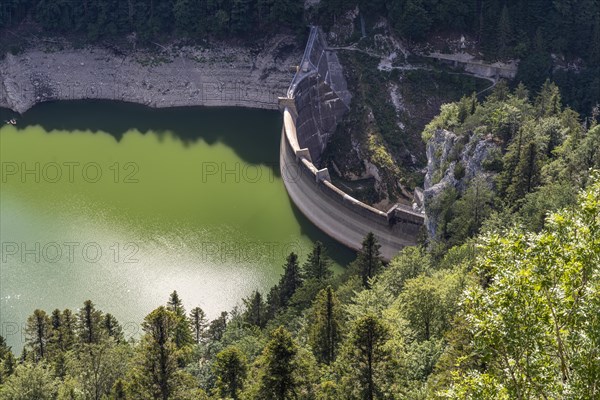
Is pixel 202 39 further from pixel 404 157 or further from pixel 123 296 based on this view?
pixel 123 296

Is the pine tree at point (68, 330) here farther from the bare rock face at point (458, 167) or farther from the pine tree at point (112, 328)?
the bare rock face at point (458, 167)

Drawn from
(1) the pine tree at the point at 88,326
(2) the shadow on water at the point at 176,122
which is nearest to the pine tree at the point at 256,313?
(1) the pine tree at the point at 88,326

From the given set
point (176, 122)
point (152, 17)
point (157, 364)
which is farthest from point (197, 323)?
point (152, 17)

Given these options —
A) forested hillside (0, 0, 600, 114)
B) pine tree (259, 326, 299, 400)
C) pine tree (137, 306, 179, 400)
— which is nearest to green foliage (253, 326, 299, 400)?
pine tree (259, 326, 299, 400)

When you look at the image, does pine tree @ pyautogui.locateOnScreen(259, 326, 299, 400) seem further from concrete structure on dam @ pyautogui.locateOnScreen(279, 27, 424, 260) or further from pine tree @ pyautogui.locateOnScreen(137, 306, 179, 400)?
concrete structure on dam @ pyautogui.locateOnScreen(279, 27, 424, 260)

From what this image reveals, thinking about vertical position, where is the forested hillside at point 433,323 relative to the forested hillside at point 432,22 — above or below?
below

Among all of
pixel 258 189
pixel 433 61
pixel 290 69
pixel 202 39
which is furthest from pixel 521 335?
pixel 202 39
